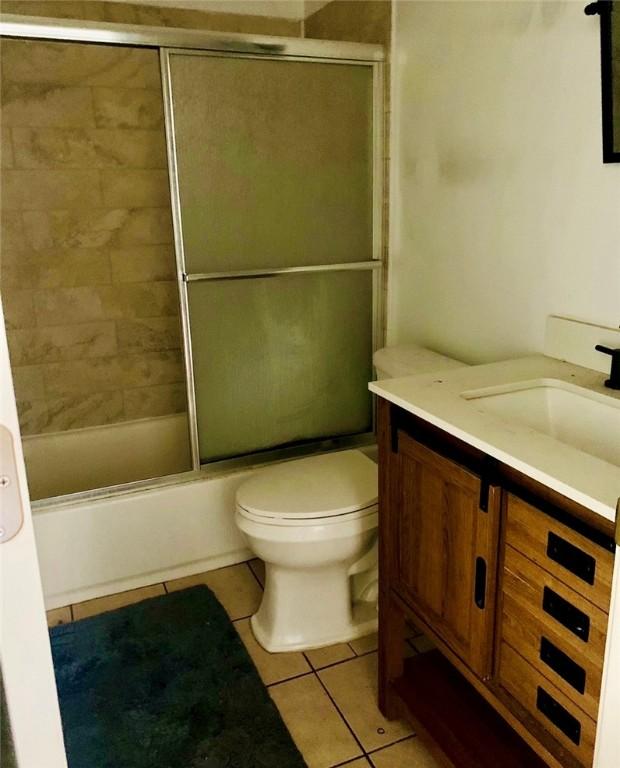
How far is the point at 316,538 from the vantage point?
1.88 metres

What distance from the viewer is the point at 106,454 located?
298 cm

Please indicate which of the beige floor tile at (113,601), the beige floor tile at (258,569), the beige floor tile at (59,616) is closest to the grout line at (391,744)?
the beige floor tile at (258,569)

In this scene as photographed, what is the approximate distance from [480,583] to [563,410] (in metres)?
0.50

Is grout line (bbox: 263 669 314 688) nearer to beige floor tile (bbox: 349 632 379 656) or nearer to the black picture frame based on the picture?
beige floor tile (bbox: 349 632 379 656)

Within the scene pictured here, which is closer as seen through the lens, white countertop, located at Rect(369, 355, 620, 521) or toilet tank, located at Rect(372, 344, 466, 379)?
white countertop, located at Rect(369, 355, 620, 521)

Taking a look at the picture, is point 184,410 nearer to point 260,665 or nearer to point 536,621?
point 260,665

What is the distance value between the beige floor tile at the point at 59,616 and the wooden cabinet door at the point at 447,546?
1187 millimetres

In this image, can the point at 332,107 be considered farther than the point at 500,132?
Yes

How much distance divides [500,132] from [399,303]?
29.9 inches

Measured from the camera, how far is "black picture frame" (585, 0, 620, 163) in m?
1.47

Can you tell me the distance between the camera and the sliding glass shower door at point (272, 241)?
7.06 ft

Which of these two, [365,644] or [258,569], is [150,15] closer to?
[258,569]

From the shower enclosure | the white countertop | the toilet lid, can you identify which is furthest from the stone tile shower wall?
the white countertop

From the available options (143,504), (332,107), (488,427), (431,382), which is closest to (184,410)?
(143,504)
